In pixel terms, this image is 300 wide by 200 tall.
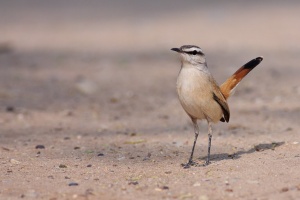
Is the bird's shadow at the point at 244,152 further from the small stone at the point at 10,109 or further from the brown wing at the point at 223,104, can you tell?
the small stone at the point at 10,109

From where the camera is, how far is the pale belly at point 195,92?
273 inches

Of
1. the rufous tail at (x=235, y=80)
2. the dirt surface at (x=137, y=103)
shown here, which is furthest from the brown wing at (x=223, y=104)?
the dirt surface at (x=137, y=103)

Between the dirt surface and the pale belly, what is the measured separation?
0.54m

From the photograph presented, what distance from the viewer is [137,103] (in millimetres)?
10523

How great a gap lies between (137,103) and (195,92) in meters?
3.61

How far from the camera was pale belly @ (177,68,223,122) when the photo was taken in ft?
22.8

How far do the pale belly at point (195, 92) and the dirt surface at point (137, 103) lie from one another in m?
0.54

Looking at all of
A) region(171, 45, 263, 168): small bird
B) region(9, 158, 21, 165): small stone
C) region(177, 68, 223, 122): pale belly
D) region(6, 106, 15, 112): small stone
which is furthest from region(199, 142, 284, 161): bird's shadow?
region(6, 106, 15, 112): small stone

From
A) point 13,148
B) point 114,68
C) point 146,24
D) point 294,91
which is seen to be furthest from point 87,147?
point 146,24

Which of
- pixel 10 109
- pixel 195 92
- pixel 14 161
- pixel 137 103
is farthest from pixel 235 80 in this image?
pixel 10 109

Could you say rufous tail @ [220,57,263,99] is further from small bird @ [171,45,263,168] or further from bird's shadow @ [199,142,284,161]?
bird's shadow @ [199,142,284,161]

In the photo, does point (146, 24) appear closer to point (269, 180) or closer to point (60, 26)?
point (60, 26)

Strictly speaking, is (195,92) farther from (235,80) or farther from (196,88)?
(235,80)

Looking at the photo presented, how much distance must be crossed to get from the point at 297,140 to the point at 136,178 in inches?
83.3
